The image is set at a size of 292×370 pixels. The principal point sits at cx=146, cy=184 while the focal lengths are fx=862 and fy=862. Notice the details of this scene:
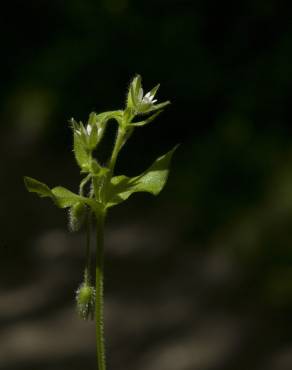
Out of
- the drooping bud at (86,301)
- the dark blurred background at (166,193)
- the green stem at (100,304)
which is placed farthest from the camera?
the dark blurred background at (166,193)

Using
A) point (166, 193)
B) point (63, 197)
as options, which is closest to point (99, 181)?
point (63, 197)

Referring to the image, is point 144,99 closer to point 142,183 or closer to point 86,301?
point 142,183

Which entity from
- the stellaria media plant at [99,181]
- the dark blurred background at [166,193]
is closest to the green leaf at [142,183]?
the stellaria media plant at [99,181]

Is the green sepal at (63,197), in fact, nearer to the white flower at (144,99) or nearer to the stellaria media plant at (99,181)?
the stellaria media plant at (99,181)

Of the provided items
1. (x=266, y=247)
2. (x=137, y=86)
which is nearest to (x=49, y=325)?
(x=266, y=247)

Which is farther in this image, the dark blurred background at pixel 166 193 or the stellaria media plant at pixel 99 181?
the dark blurred background at pixel 166 193

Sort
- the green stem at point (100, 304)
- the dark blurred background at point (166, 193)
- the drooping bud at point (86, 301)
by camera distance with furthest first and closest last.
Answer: the dark blurred background at point (166, 193), the drooping bud at point (86, 301), the green stem at point (100, 304)

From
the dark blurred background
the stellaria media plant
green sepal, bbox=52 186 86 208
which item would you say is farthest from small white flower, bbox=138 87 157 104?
the dark blurred background
